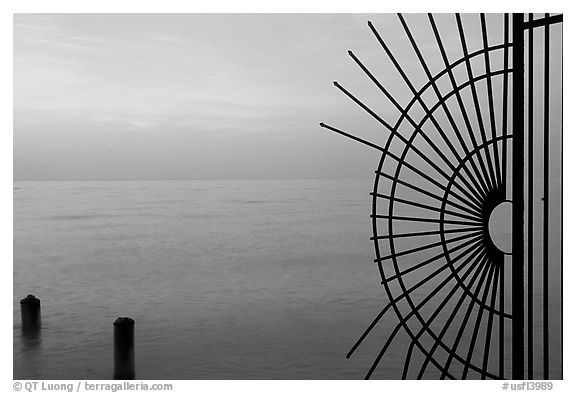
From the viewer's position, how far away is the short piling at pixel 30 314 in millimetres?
7531

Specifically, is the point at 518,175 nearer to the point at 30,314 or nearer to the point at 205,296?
the point at 30,314

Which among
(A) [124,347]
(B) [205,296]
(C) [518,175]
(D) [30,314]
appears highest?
(C) [518,175]

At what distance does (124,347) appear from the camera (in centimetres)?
546

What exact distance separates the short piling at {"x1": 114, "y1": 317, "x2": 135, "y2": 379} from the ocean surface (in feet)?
4.22

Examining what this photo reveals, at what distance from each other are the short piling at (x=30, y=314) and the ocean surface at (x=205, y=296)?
0.17 metres

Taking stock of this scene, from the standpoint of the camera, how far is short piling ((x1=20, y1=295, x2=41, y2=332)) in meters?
7.53

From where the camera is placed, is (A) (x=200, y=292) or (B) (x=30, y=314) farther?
(A) (x=200, y=292)

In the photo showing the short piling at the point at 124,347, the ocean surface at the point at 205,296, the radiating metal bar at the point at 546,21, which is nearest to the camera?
the radiating metal bar at the point at 546,21

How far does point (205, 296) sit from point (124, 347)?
6349mm
